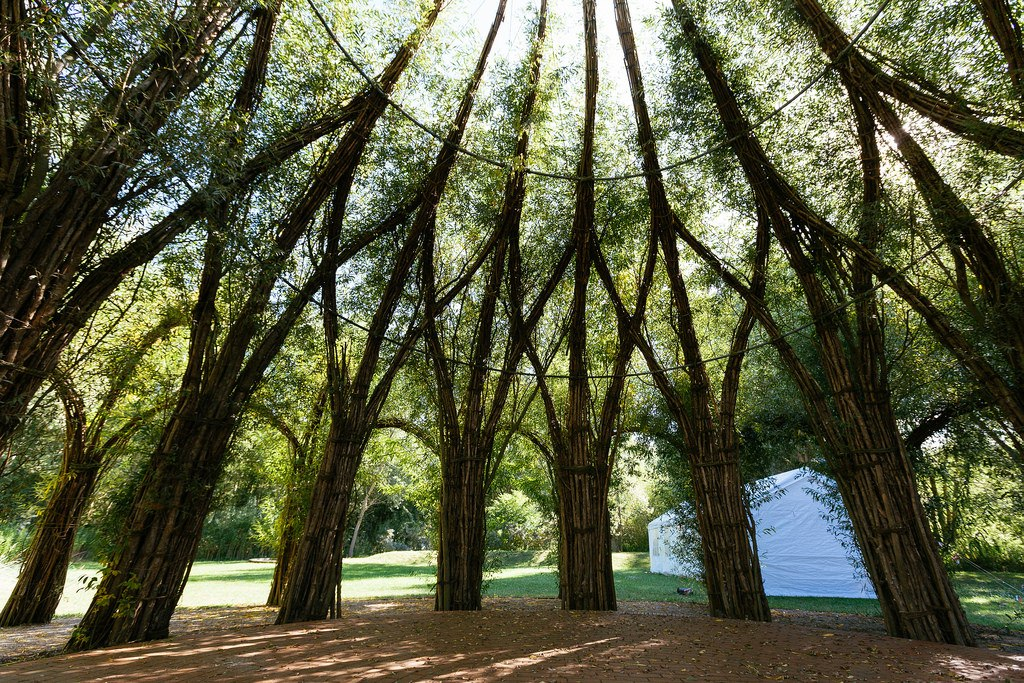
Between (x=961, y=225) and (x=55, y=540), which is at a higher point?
(x=961, y=225)

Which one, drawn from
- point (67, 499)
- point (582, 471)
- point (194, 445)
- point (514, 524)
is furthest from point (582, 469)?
point (67, 499)

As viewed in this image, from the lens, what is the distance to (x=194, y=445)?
14.2ft

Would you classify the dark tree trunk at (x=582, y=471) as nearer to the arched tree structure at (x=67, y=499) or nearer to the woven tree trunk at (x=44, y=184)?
the woven tree trunk at (x=44, y=184)

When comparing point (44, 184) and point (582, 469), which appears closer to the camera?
point (44, 184)

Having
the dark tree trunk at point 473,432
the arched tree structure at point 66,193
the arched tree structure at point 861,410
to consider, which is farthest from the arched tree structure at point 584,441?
the arched tree structure at point 66,193

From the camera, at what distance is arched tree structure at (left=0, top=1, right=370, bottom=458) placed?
2.69m

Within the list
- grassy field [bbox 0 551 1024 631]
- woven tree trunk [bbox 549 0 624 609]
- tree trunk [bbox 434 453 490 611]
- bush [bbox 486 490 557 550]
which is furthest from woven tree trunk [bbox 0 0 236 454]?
bush [bbox 486 490 557 550]

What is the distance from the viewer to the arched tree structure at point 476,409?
20.4ft

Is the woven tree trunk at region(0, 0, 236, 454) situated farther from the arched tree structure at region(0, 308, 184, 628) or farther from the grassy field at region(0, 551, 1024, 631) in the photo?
the grassy field at region(0, 551, 1024, 631)

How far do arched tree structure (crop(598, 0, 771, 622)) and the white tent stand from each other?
2.90 metres

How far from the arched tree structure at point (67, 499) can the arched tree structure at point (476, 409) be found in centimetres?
346

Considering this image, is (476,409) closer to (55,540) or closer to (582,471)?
(582,471)

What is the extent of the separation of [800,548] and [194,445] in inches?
404

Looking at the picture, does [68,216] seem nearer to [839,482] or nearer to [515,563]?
[839,482]
